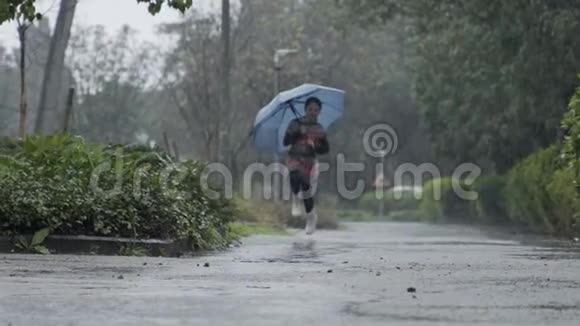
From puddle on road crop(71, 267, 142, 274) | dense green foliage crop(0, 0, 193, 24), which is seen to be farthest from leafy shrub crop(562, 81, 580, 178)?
puddle on road crop(71, 267, 142, 274)

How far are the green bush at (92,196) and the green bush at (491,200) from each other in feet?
79.1

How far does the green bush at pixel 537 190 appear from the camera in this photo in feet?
82.5

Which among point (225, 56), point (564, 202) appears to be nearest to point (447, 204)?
point (225, 56)

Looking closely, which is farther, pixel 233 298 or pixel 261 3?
pixel 261 3

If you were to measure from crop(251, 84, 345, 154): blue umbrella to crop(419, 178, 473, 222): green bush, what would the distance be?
891 inches

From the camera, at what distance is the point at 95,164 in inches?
618

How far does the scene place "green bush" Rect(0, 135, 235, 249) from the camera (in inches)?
560

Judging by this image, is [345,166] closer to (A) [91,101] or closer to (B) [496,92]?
(A) [91,101]

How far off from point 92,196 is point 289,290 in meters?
5.52

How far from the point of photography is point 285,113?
24.3 m

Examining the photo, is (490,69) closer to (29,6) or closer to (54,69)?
(54,69)

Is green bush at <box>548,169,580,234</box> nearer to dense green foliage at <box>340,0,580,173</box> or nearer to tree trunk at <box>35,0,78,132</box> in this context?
dense green foliage at <box>340,0,580,173</box>

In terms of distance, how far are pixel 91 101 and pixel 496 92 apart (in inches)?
1327

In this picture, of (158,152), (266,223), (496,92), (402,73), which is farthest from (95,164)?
(402,73)
